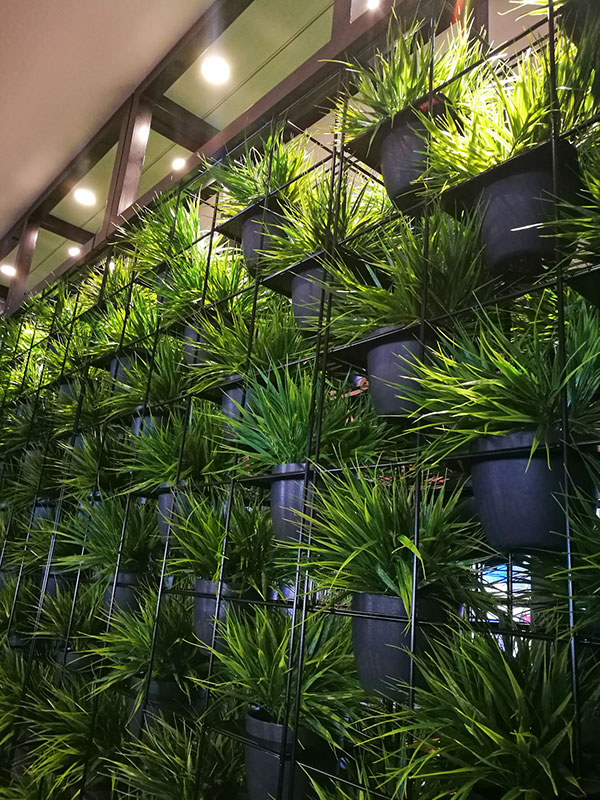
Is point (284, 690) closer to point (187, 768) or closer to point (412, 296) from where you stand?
point (187, 768)

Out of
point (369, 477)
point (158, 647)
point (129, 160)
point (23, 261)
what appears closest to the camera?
point (369, 477)

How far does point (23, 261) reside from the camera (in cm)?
324

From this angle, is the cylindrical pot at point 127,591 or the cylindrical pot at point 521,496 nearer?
the cylindrical pot at point 521,496

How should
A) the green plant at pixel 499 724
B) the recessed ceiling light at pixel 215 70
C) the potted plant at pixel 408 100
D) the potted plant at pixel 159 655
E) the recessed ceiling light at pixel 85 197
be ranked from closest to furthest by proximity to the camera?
1. the green plant at pixel 499 724
2. the potted plant at pixel 408 100
3. the potted plant at pixel 159 655
4. the recessed ceiling light at pixel 215 70
5. the recessed ceiling light at pixel 85 197

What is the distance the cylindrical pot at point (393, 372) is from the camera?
1.00 m

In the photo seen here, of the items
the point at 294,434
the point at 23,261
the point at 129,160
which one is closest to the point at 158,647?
the point at 294,434

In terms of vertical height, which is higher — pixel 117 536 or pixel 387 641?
pixel 117 536

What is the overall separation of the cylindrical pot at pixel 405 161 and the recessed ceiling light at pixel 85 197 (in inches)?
100

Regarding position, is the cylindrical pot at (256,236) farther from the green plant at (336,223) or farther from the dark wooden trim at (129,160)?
the dark wooden trim at (129,160)

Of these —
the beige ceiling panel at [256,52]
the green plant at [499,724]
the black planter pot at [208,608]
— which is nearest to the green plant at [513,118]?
the green plant at [499,724]

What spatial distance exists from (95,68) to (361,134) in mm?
1641

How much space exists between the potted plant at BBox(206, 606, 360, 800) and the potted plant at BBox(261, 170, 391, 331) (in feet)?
1.99

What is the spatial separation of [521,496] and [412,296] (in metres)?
0.40

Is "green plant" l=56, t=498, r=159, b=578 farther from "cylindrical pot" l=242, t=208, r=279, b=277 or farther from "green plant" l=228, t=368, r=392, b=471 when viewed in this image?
"cylindrical pot" l=242, t=208, r=279, b=277
